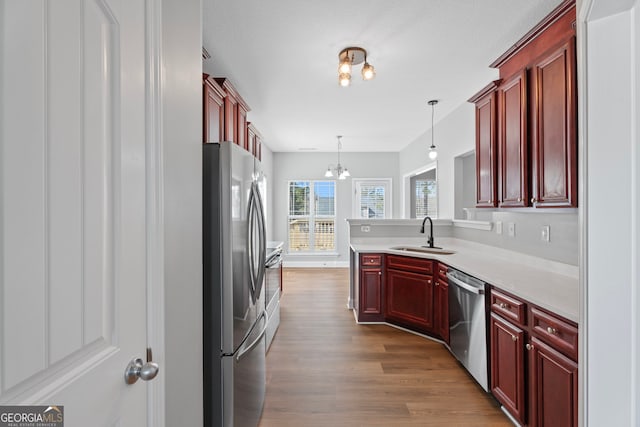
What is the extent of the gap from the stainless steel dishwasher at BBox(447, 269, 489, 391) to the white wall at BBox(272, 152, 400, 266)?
4.27m

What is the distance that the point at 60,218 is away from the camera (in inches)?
22.4

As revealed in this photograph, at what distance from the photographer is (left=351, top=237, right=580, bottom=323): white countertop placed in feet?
5.01

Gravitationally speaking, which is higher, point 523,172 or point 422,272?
point 523,172

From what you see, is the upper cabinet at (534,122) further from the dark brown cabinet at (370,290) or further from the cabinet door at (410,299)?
the dark brown cabinet at (370,290)

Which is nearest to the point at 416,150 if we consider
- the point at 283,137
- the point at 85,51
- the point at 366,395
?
the point at 283,137

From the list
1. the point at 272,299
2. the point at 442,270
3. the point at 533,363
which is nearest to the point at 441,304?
the point at 442,270

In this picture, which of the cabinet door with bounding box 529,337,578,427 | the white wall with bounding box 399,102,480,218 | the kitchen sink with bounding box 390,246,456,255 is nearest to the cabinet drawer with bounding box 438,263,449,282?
the kitchen sink with bounding box 390,246,456,255

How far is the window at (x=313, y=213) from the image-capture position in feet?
22.5
